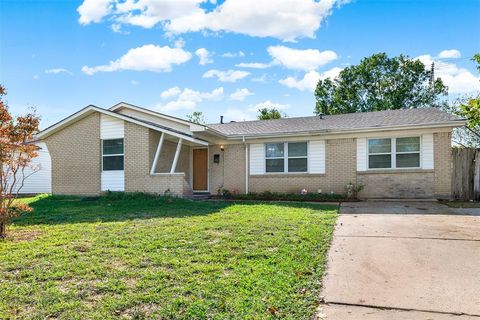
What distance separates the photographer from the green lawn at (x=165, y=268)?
3.44m

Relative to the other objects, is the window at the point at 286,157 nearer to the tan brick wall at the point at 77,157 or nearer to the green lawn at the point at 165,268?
the green lawn at the point at 165,268

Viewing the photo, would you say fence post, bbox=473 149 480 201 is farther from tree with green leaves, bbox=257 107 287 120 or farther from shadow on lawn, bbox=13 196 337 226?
tree with green leaves, bbox=257 107 287 120

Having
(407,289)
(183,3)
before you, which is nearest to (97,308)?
(407,289)

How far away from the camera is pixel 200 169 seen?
54.3 ft

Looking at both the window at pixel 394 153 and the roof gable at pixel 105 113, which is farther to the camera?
the roof gable at pixel 105 113

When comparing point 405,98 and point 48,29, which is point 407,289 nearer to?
point 48,29

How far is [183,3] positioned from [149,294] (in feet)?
31.3

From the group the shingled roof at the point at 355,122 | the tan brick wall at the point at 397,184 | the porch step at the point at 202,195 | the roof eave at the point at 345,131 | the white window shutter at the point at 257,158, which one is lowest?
the porch step at the point at 202,195

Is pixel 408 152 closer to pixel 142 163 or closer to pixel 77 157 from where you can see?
pixel 142 163

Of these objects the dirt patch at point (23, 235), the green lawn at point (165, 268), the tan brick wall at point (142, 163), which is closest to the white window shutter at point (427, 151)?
the green lawn at point (165, 268)

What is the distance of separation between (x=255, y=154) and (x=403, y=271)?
11058 mm

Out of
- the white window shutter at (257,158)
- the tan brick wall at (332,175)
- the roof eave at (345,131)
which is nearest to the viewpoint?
the roof eave at (345,131)

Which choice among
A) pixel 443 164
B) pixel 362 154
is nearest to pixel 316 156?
pixel 362 154

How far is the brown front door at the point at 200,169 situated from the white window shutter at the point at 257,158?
2421mm
